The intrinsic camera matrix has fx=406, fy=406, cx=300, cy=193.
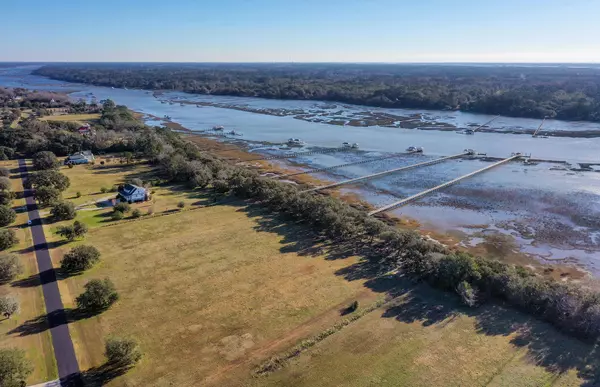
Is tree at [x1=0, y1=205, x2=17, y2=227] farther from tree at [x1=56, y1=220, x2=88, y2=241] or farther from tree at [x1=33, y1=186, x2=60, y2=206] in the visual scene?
tree at [x1=56, y1=220, x2=88, y2=241]

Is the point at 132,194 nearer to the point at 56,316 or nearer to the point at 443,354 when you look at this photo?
the point at 56,316

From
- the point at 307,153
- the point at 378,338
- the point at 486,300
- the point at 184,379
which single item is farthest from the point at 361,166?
the point at 184,379

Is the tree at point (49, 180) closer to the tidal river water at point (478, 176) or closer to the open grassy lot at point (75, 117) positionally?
the tidal river water at point (478, 176)

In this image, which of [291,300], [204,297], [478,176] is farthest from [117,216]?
[478,176]

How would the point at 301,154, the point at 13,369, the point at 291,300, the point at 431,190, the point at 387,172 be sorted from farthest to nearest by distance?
the point at 301,154
the point at 387,172
the point at 431,190
the point at 291,300
the point at 13,369

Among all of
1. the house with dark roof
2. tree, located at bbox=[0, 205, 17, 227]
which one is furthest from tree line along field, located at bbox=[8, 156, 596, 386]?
the house with dark roof

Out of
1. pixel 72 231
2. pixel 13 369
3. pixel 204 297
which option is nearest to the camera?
pixel 13 369

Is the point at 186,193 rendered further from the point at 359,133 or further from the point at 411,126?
the point at 411,126
